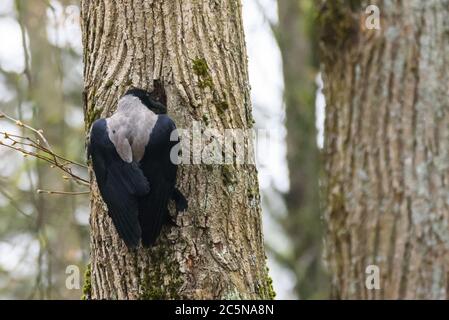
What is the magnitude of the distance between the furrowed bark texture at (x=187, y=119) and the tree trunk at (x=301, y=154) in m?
5.62

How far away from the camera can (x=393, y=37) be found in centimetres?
406

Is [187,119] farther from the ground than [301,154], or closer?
farther from the ground

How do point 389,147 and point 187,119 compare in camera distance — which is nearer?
point 187,119

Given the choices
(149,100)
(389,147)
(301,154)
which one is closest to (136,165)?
(149,100)

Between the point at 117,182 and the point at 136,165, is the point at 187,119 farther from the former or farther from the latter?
the point at 117,182

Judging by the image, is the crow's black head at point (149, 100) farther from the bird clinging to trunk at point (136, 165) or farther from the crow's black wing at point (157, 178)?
the crow's black wing at point (157, 178)

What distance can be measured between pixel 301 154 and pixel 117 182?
6.90m

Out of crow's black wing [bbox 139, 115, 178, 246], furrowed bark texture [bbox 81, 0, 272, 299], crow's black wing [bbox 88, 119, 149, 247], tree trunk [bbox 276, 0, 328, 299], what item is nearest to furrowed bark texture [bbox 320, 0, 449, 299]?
furrowed bark texture [bbox 81, 0, 272, 299]

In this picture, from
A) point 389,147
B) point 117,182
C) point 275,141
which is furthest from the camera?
point 275,141

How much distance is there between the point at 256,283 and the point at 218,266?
265mm

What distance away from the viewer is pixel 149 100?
3844mm

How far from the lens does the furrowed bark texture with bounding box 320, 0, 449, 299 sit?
3842mm

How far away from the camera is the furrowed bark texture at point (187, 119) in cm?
367
